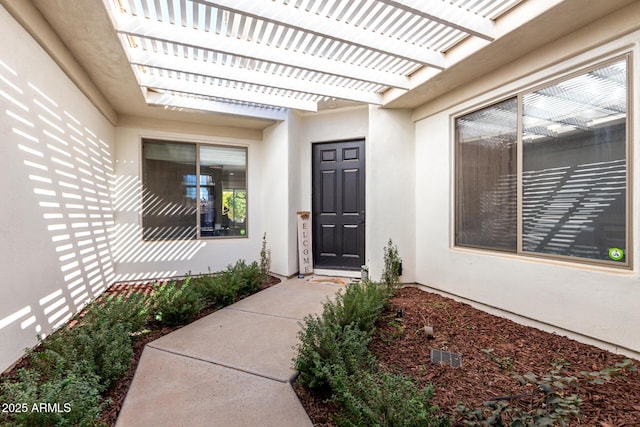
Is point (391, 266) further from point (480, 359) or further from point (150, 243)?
point (150, 243)

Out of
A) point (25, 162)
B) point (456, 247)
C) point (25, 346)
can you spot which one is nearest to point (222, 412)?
point (25, 346)

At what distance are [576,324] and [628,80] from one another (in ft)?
6.64

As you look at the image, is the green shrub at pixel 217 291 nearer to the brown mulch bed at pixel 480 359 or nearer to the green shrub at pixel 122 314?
the green shrub at pixel 122 314

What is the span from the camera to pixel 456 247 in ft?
12.6

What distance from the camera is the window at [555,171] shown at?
2430 millimetres

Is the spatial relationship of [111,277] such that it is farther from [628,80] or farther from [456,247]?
[628,80]

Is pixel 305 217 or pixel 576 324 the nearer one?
pixel 576 324

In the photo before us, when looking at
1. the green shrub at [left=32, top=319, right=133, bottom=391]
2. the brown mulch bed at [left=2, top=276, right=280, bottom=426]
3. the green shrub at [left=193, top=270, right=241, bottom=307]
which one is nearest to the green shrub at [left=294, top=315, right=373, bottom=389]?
the brown mulch bed at [left=2, top=276, right=280, bottom=426]

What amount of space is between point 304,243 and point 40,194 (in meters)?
3.52

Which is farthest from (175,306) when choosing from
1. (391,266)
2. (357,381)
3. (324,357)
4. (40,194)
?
(391,266)

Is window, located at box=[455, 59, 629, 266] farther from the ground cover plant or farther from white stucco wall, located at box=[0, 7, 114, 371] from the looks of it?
white stucco wall, located at box=[0, 7, 114, 371]

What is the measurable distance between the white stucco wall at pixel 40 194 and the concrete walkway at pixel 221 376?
40.2 inches

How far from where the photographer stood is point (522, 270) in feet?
9.79

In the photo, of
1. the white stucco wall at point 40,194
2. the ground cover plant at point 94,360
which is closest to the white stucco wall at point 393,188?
the ground cover plant at point 94,360
